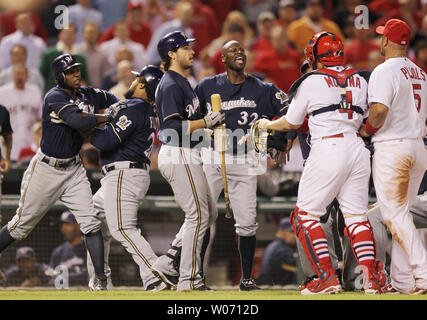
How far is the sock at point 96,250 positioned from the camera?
707 cm

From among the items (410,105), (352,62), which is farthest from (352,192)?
(352,62)

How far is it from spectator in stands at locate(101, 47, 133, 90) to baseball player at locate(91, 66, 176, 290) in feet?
12.8

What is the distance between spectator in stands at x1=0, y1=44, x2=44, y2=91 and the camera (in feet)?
35.3

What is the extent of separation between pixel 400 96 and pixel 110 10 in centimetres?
813

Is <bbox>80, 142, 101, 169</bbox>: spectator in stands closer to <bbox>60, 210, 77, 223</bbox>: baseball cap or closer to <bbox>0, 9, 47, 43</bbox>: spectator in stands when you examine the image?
<bbox>60, 210, 77, 223</bbox>: baseball cap

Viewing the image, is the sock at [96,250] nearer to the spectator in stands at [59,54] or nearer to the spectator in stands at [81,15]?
the spectator in stands at [59,54]

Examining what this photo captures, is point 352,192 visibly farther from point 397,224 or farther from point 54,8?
point 54,8

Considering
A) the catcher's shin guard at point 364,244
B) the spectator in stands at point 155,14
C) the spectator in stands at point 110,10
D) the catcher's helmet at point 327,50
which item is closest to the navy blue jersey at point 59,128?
the catcher's helmet at point 327,50

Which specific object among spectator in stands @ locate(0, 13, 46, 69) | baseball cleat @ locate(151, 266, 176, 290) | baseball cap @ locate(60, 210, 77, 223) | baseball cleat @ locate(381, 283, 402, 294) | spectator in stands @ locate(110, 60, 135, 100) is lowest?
baseball cleat @ locate(381, 283, 402, 294)

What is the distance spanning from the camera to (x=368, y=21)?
12.9 meters

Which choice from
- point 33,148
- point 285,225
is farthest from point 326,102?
point 33,148

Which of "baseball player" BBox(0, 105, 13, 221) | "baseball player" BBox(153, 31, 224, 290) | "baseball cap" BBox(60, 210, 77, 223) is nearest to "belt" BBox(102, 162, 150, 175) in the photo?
"baseball player" BBox(153, 31, 224, 290)

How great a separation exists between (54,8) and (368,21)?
5091 millimetres

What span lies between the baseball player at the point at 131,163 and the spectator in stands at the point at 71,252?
1727 mm
